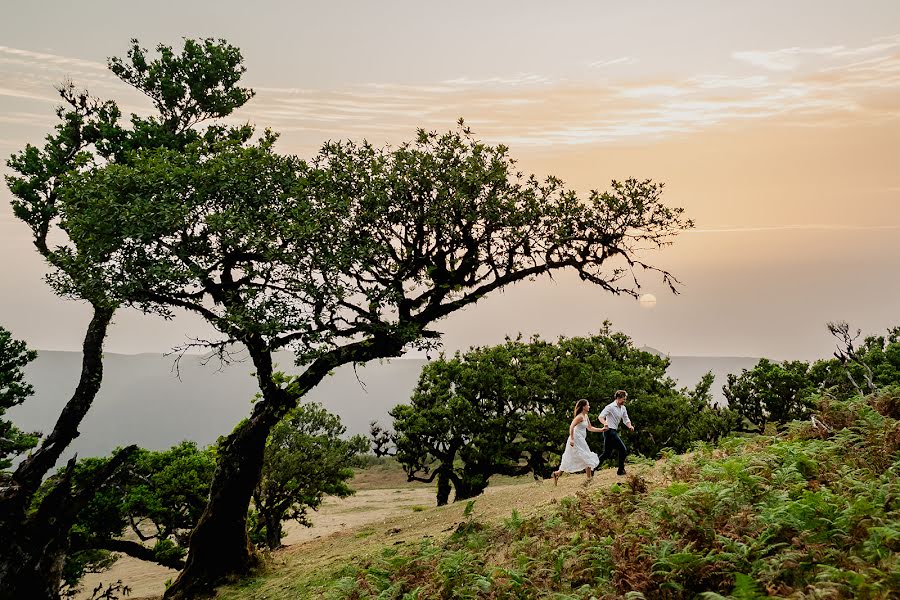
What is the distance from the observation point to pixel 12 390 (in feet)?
102

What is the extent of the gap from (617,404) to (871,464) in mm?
7985

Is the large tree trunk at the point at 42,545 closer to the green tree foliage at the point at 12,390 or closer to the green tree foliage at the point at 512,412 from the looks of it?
the green tree foliage at the point at 12,390

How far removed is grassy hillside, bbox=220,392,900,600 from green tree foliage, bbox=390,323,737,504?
17.3m

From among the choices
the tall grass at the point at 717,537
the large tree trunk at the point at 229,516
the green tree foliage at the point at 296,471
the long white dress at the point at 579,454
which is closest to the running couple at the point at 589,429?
the long white dress at the point at 579,454

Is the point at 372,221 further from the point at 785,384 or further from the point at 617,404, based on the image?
the point at 785,384

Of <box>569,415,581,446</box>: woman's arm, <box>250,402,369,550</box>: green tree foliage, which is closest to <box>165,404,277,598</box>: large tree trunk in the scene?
<box>569,415,581,446</box>: woman's arm

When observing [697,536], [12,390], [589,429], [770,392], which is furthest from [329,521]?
[697,536]

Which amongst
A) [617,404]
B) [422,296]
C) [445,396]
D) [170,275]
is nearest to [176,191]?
[170,275]

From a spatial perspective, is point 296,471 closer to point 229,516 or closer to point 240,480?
point 229,516

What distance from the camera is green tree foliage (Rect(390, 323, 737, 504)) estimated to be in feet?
124

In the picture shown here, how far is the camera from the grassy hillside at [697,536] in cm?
954

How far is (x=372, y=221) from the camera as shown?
20.8m

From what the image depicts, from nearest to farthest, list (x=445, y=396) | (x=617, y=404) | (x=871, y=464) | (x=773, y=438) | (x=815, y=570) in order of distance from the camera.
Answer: (x=815, y=570) → (x=871, y=464) → (x=773, y=438) → (x=617, y=404) → (x=445, y=396)

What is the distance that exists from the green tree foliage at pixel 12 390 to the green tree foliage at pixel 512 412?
19820 millimetres
